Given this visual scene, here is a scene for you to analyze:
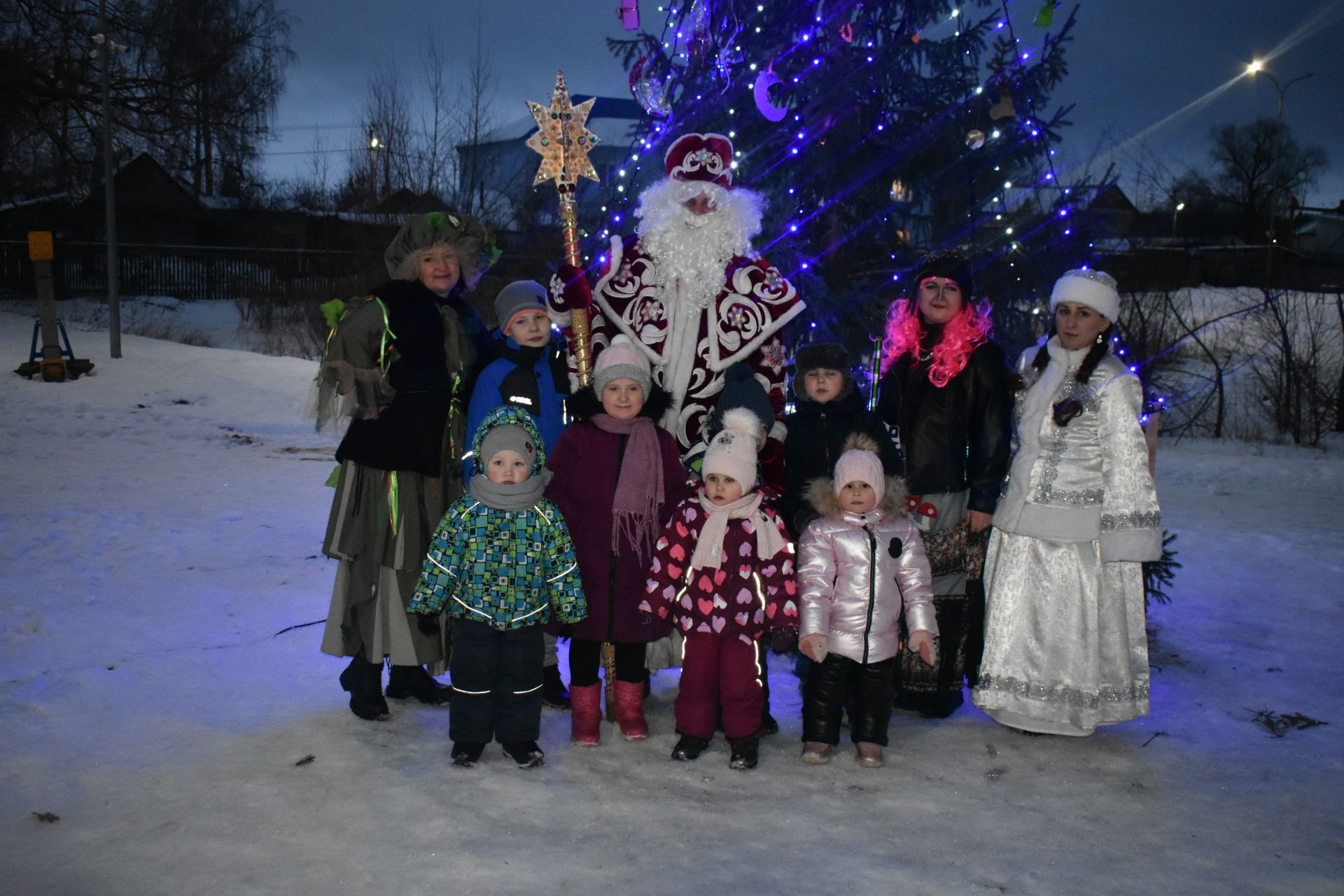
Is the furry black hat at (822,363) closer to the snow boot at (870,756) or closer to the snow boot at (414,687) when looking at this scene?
the snow boot at (870,756)

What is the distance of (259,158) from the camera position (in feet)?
101

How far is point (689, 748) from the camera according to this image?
3.67 m

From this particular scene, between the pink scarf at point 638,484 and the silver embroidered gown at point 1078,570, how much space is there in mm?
1466

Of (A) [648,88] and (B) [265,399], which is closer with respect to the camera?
(A) [648,88]

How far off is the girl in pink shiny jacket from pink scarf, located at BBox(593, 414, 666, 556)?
1.99 feet

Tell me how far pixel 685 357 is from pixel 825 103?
2688 mm

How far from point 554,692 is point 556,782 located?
2.73 feet

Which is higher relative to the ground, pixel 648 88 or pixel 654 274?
pixel 648 88

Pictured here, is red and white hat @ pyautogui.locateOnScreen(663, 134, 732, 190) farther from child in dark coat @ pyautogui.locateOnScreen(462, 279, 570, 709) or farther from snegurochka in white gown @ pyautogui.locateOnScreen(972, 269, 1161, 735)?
snegurochka in white gown @ pyautogui.locateOnScreen(972, 269, 1161, 735)

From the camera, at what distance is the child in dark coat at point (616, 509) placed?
3.75m

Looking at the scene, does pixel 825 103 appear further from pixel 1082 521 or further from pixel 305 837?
pixel 305 837

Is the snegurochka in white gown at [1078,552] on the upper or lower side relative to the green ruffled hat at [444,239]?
lower

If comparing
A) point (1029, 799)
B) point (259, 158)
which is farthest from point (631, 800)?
point (259, 158)

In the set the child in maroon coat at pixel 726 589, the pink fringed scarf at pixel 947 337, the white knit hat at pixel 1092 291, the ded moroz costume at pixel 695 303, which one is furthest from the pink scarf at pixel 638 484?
the white knit hat at pixel 1092 291
